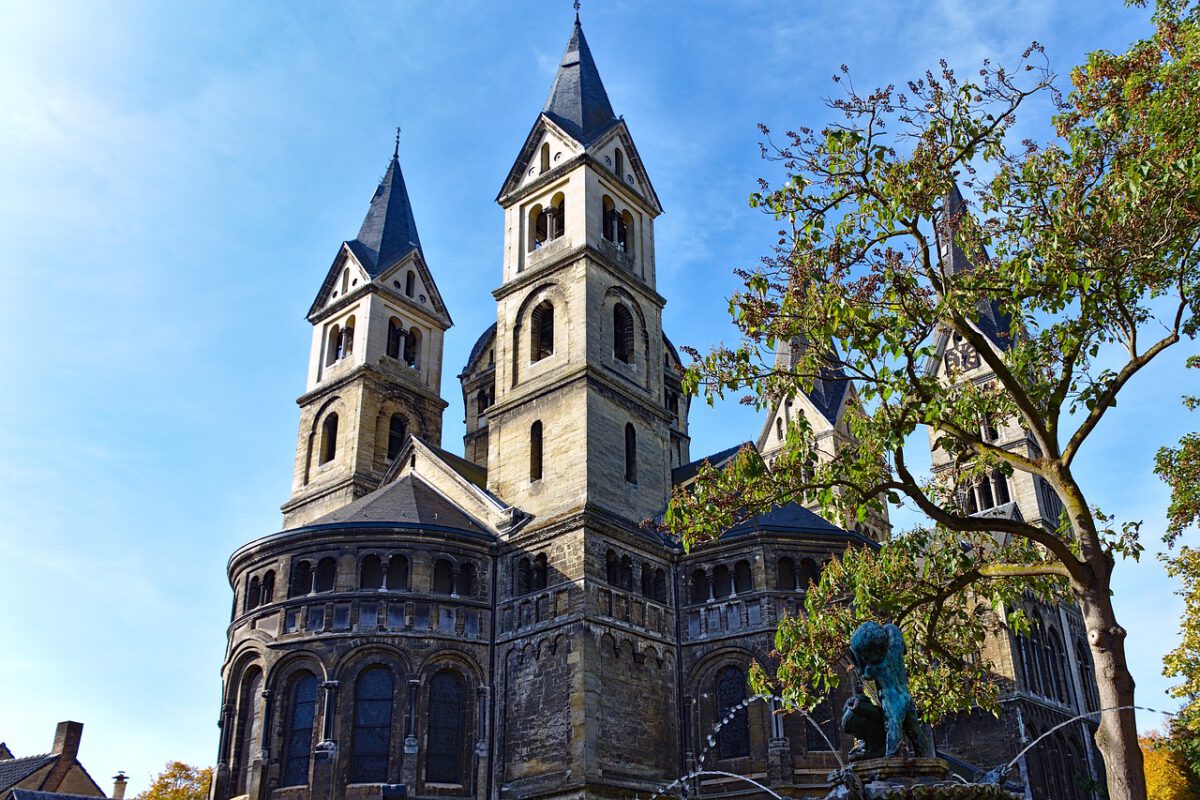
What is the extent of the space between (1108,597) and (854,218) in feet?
20.1

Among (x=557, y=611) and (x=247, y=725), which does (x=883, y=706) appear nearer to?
(x=557, y=611)

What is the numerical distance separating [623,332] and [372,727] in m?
15.2

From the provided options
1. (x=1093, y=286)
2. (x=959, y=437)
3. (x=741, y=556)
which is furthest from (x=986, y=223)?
(x=741, y=556)

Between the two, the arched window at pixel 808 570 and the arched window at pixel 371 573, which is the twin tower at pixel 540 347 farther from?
the arched window at pixel 808 570

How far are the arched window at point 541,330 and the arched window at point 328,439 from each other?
35.1ft

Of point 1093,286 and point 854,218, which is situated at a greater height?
point 854,218

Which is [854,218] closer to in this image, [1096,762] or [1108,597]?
[1108,597]

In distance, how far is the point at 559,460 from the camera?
108 ft

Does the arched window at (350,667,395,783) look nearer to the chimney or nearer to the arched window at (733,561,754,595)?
the arched window at (733,561,754,595)

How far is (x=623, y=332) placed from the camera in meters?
36.9

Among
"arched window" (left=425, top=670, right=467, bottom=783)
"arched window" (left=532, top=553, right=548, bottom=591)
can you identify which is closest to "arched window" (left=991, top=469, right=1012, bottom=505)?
"arched window" (left=532, top=553, right=548, bottom=591)

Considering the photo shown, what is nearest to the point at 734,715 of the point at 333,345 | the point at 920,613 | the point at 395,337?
the point at 920,613

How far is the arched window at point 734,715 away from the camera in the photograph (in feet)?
98.6

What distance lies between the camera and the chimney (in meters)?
42.1
